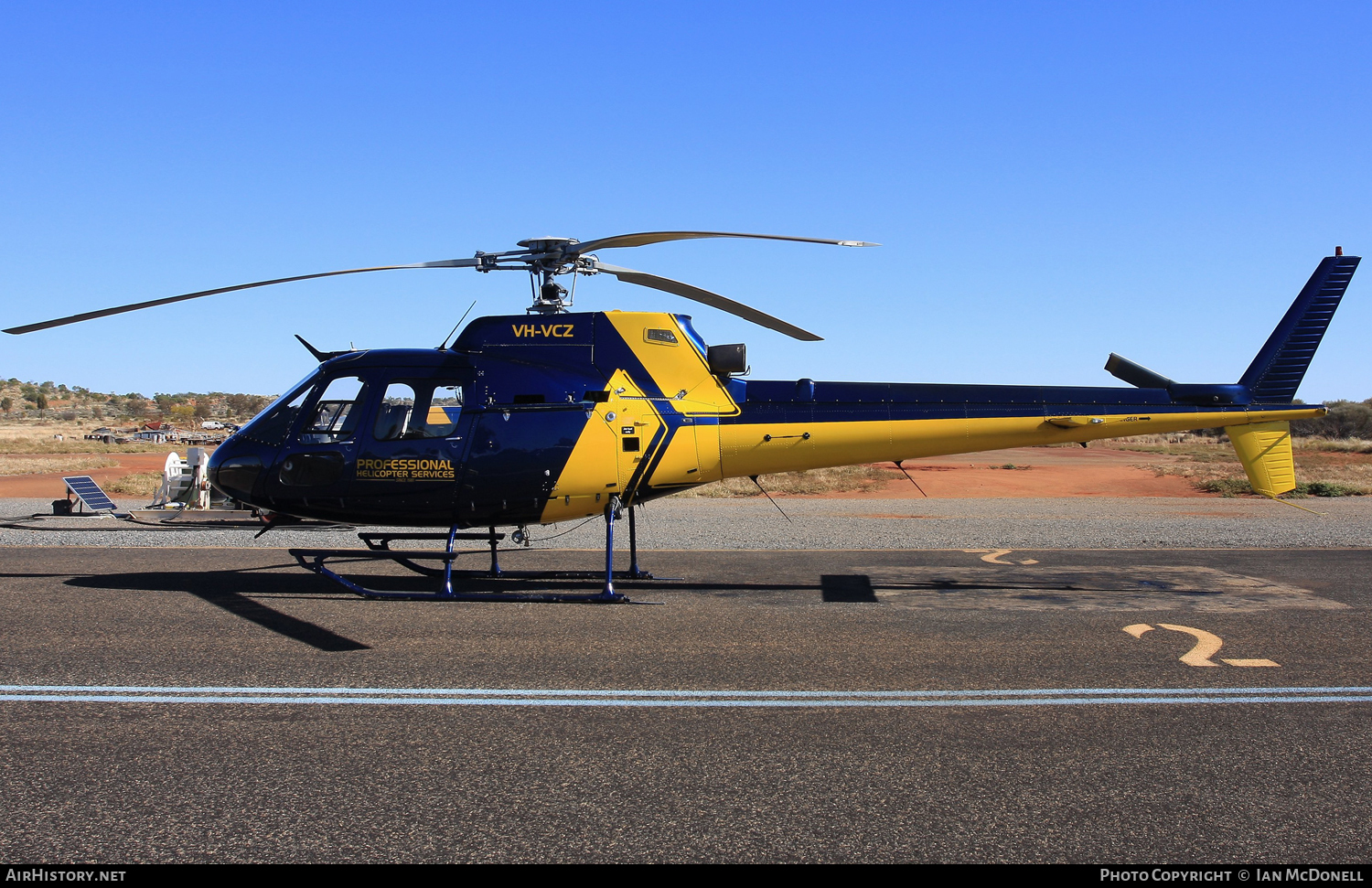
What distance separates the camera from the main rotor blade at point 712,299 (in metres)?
10.2

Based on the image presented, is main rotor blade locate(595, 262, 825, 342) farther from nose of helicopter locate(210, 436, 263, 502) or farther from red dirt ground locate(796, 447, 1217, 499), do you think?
red dirt ground locate(796, 447, 1217, 499)

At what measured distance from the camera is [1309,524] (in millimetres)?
17766

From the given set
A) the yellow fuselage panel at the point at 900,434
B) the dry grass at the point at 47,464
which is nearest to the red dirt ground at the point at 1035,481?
the yellow fuselage panel at the point at 900,434

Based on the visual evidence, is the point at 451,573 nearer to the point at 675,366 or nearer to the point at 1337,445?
the point at 675,366

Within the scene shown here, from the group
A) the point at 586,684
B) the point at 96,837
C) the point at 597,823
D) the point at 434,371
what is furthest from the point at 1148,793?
the point at 434,371

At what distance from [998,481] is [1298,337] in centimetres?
2690

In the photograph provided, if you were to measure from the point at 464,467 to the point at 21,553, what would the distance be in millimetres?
8014

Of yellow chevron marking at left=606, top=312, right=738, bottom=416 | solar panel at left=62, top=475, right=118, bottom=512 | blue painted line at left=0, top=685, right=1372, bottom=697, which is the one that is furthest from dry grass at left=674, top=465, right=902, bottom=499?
blue painted line at left=0, top=685, right=1372, bottom=697

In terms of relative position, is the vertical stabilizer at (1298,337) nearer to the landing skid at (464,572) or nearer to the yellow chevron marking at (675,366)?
the yellow chevron marking at (675,366)

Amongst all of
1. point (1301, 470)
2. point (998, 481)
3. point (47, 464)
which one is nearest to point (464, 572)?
point (998, 481)

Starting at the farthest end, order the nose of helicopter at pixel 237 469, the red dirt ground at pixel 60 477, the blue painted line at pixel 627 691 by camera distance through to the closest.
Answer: the red dirt ground at pixel 60 477, the nose of helicopter at pixel 237 469, the blue painted line at pixel 627 691

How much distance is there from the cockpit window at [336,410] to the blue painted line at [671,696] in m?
4.16

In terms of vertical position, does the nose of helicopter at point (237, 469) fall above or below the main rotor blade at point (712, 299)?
below

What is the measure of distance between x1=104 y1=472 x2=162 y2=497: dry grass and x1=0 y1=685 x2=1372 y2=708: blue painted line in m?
27.2
